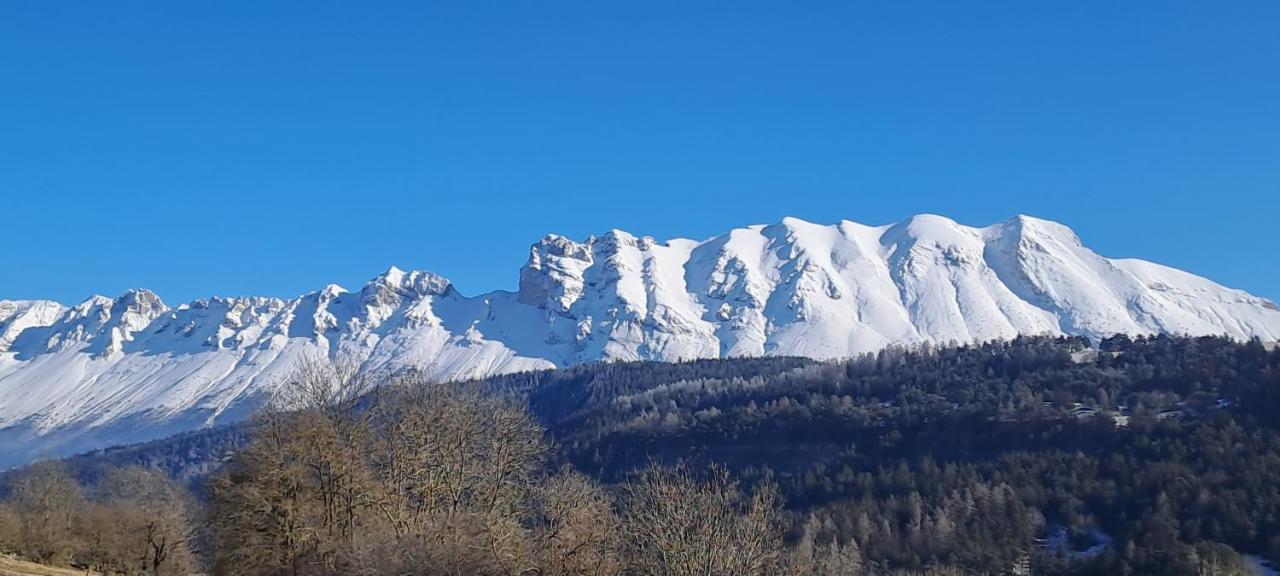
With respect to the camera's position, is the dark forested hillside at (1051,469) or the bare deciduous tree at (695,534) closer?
the bare deciduous tree at (695,534)

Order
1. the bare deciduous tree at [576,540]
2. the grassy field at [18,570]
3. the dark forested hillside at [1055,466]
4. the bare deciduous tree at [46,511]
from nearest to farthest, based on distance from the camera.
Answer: the grassy field at [18,570] → the bare deciduous tree at [576,540] → the bare deciduous tree at [46,511] → the dark forested hillside at [1055,466]

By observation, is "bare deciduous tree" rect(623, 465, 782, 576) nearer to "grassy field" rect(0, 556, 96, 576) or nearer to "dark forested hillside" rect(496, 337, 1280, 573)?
"grassy field" rect(0, 556, 96, 576)

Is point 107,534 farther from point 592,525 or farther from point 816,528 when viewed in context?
point 816,528

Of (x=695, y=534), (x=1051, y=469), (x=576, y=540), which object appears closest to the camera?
(x=695, y=534)

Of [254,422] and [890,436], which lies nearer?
[254,422]

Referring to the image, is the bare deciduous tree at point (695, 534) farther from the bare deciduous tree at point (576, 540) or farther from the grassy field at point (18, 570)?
the grassy field at point (18, 570)

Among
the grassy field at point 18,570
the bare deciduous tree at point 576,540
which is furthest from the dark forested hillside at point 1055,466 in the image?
the grassy field at point 18,570

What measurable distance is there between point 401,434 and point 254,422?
791 centimetres

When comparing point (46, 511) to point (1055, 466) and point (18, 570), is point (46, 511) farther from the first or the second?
point (1055, 466)

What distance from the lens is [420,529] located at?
1614 inches

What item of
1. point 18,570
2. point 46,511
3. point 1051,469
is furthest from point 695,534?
point 1051,469

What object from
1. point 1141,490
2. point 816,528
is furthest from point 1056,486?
point 816,528

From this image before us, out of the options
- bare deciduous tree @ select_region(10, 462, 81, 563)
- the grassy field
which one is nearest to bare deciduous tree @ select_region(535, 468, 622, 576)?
the grassy field

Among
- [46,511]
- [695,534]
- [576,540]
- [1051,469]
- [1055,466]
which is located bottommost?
[576,540]
